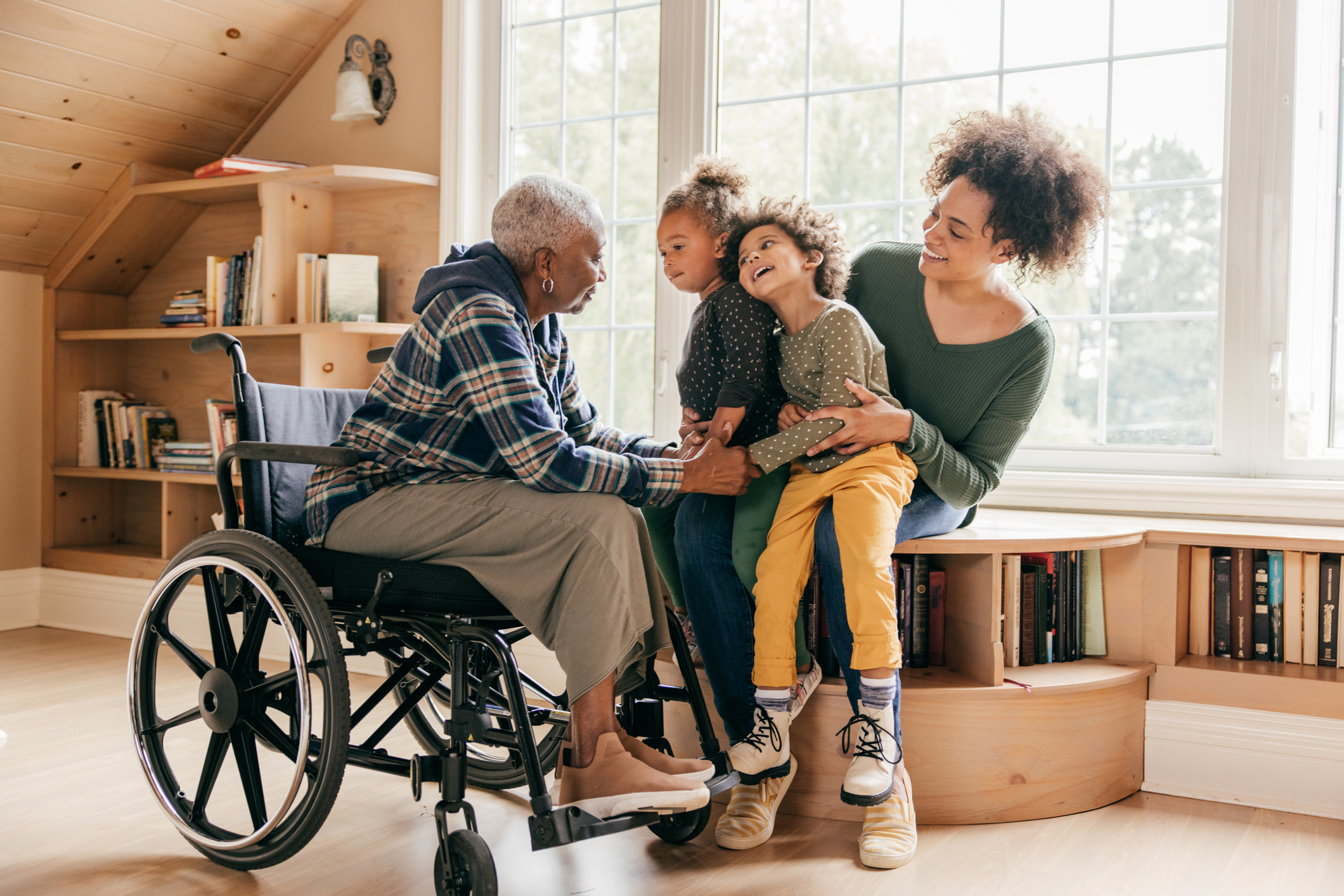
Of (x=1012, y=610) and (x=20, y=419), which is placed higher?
(x=20, y=419)

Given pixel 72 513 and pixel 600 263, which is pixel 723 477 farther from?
pixel 72 513

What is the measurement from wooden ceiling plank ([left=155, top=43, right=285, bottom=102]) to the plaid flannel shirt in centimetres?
217

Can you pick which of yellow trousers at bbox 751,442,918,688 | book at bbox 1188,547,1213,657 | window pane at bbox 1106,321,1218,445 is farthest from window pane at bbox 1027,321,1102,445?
yellow trousers at bbox 751,442,918,688

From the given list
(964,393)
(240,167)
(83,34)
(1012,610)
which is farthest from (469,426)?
(83,34)

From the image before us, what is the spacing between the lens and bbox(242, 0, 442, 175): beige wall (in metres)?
3.41

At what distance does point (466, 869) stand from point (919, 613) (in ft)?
3.71

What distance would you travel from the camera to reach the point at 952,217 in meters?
2.11

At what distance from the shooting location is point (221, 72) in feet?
11.5

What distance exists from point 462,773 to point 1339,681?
5.74 feet

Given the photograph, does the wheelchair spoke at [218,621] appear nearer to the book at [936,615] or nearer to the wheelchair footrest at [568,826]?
the wheelchair footrest at [568,826]

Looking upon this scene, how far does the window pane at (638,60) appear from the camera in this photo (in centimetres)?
319

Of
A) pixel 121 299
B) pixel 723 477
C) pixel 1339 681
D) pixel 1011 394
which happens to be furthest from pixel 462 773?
pixel 121 299

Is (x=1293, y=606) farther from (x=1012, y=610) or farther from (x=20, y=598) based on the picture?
(x=20, y=598)

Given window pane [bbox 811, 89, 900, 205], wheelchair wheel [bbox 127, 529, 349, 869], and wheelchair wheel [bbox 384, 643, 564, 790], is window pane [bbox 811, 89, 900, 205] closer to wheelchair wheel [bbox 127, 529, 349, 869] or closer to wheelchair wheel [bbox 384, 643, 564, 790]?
wheelchair wheel [bbox 384, 643, 564, 790]
